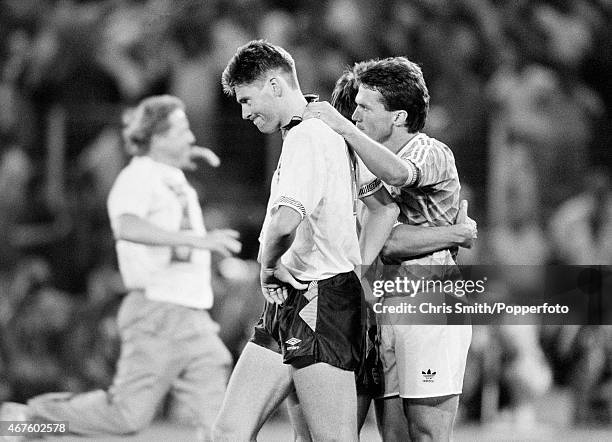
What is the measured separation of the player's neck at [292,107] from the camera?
3.72m

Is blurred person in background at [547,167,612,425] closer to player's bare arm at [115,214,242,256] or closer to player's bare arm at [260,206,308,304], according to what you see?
player's bare arm at [115,214,242,256]

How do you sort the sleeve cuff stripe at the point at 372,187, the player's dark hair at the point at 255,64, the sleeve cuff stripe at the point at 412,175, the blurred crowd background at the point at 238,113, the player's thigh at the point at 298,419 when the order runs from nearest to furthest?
1. the player's dark hair at the point at 255,64
2. the sleeve cuff stripe at the point at 412,175
3. the player's thigh at the point at 298,419
4. the sleeve cuff stripe at the point at 372,187
5. the blurred crowd background at the point at 238,113

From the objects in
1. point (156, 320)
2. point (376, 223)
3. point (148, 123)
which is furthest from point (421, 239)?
point (148, 123)

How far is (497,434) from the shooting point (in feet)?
24.9

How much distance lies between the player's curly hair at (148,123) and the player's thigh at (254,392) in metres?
2.18

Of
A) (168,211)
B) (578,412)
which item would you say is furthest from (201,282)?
(578,412)

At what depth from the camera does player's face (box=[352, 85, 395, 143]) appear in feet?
13.5

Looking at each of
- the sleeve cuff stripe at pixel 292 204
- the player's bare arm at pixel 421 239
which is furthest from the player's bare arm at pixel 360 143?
the player's bare arm at pixel 421 239

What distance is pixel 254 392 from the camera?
145 inches

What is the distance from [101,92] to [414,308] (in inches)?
247

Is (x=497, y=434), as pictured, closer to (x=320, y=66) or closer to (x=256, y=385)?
(x=320, y=66)

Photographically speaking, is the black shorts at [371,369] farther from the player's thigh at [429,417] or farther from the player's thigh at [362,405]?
the player's thigh at [429,417]

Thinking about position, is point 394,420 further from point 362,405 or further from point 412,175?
point 412,175

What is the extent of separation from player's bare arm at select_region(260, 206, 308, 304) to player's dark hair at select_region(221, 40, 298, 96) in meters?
0.51
